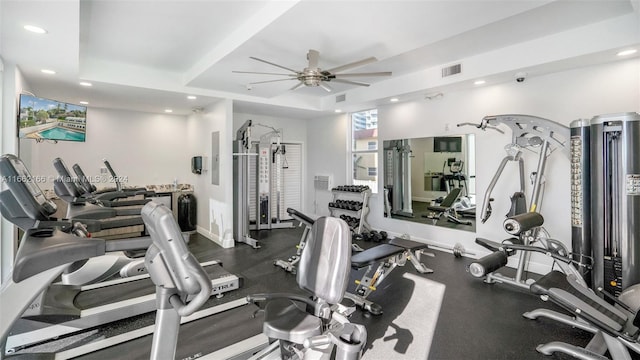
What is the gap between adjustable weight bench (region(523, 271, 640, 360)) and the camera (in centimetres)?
189

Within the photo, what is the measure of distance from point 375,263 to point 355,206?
8.85 feet

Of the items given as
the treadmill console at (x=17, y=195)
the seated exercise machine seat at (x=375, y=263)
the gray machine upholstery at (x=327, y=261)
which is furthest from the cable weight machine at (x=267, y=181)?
the gray machine upholstery at (x=327, y=261)

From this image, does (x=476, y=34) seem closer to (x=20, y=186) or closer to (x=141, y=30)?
(x=141, y=30)

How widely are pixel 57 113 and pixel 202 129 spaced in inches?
98.5

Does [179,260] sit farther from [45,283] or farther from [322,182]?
[322,182]

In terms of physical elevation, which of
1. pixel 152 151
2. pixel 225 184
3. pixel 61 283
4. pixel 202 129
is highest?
pixel 202 129

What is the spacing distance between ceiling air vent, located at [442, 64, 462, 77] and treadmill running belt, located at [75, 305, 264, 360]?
13.2ft

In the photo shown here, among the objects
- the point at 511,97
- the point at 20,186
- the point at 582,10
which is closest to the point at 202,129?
the point at 20,186

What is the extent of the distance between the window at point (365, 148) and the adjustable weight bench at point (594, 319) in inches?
157

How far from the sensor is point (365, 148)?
20.9ft

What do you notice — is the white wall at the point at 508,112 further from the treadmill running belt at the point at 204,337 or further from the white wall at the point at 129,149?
the white wall at the point at 129,149

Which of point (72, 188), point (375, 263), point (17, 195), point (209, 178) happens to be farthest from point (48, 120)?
point (375, 263)

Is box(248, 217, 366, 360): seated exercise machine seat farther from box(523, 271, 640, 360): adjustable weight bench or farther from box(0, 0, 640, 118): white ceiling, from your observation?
box(0, 0, 640, 118): white ceiling

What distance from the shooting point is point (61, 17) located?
2.31m
